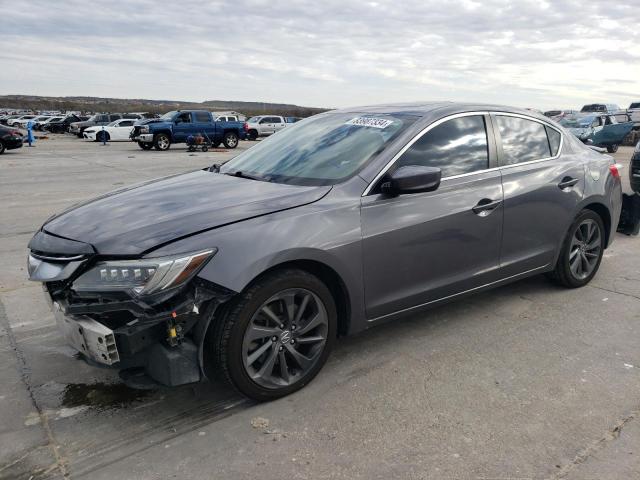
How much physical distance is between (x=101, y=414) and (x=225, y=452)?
0.84 m

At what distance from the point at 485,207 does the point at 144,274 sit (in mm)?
2394

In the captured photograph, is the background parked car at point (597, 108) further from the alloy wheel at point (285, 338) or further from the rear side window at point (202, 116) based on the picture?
the alloy wheel at point (285, 338)

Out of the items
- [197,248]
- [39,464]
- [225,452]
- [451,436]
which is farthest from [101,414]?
[451,436]

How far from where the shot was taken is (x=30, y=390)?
132 inches

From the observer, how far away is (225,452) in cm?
273

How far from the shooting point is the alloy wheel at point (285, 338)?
3041 millimetres

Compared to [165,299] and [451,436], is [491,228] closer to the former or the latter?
[451,436]

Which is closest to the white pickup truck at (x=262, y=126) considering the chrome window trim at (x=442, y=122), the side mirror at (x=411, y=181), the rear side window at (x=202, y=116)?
the rear side window at (x=202, y=116)

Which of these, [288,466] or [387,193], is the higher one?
[387,193]

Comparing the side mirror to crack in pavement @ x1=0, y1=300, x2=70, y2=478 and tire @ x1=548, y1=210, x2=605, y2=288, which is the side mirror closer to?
tire @ x1=548, y1=210, x2=605, y2=288

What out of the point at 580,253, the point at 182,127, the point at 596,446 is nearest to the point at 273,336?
the point at 596,446

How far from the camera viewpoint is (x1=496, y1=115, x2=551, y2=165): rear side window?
4297mm

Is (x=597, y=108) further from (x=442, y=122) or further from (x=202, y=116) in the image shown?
(x=442, y=122)

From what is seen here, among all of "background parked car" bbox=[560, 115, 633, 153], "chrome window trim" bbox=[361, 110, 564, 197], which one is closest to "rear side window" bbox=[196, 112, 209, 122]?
"background parked car" bbox=[560, 115, 633, 153]
